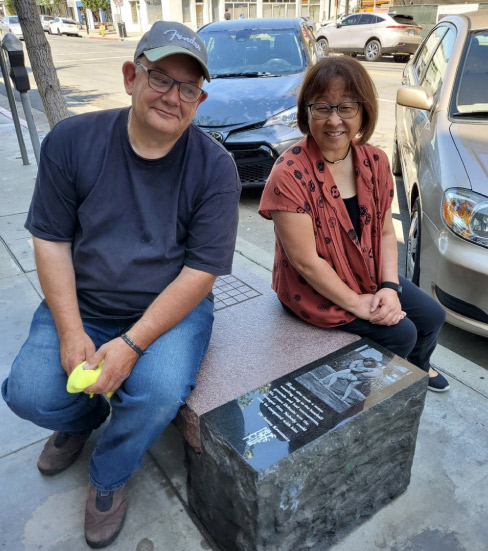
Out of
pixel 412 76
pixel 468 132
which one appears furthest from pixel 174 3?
pixel 468 132

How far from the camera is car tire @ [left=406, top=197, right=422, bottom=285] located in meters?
3.25

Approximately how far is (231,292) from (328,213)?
911mm

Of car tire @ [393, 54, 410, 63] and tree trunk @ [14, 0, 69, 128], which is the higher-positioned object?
tree trunk @ [14, 0, 69, 128]

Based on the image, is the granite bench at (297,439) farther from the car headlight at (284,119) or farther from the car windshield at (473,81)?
the car headlight at (284,119)

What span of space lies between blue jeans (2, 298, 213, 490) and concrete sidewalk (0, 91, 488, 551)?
0.72 ft

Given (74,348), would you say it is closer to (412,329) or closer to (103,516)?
(103,516)

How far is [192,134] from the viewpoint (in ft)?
6.33

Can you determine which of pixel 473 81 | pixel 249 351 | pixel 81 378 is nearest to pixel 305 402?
pixel 249 351

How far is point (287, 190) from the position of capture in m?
2.00

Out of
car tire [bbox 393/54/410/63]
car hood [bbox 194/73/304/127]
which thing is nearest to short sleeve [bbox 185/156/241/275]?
car hood [bbox 194/73/304/127]

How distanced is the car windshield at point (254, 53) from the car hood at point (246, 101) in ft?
1.23

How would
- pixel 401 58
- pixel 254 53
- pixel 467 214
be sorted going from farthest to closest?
pixel 401 58 < pixel 254 53 < pixel 467 214

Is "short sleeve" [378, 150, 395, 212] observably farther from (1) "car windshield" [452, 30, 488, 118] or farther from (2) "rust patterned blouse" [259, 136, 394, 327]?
(1) "car windshield" [452, 30, 488, 118]

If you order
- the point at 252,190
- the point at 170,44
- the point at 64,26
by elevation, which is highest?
the point at 170,44
